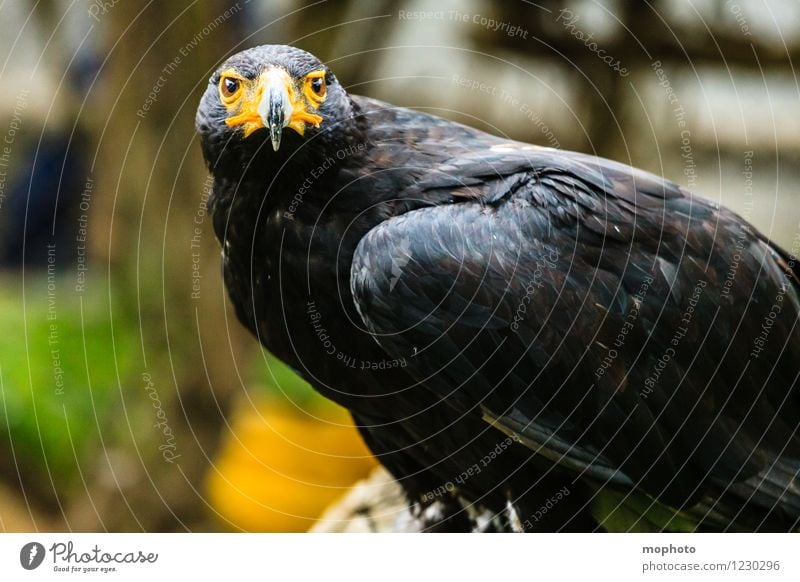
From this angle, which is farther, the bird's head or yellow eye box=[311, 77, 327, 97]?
yellow eye box=[311, 77, 327, 97]

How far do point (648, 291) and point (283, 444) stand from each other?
1647mm

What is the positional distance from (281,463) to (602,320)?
157 cm

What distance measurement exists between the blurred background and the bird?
700 mm

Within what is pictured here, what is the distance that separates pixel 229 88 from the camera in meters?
2.10

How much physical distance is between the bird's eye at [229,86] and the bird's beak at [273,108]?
1.1 inches

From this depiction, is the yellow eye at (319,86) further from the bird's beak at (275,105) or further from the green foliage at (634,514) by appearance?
the green foliage at (634,514)

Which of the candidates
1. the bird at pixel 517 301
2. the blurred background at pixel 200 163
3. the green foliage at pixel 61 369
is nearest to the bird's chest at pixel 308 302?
the bird at pixel 517 301

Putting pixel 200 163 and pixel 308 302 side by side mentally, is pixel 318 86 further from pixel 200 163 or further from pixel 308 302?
pixel 200 163

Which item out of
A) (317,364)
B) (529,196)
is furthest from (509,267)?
(317,364)

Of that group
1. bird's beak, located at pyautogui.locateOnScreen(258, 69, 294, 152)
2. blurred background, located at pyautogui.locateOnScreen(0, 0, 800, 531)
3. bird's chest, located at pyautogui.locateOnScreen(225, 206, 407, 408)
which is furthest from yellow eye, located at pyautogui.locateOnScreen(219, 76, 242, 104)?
blurred background, located at pyautogui.locateOnScreen(0, 0, 800, 531)

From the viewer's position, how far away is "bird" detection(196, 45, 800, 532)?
213 cm

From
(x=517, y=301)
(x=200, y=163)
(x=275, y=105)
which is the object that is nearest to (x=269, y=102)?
(x=275, y=105)

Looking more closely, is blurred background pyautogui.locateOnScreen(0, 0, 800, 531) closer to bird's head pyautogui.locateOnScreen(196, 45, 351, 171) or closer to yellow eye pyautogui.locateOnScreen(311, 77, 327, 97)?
bird's head pyautogui.locateOnScreen(196, 45, 351, 171)

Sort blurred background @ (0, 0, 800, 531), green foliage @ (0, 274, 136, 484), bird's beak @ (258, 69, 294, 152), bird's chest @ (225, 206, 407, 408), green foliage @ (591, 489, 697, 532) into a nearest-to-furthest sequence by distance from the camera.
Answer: bird's beak @ (258, 69, 294, 152), bird's chest @ (225, 206, 407, 408), green foliage @ (591, 489, 697, 532), blurred background @ (0, 0, 800, 531), green foliage @ (0, 274, 136, 484)
